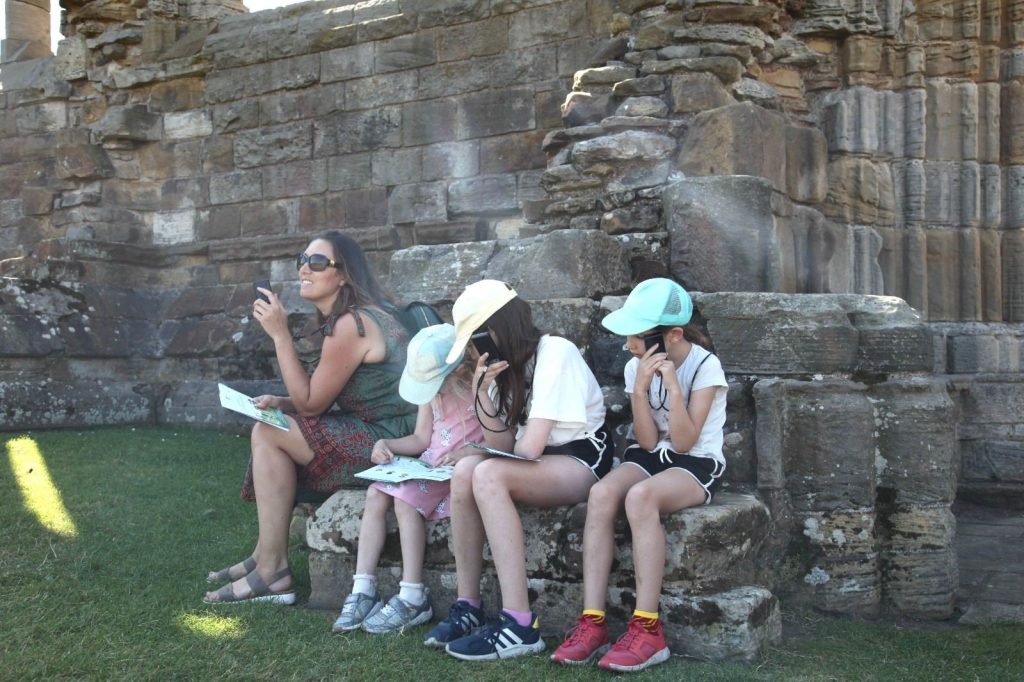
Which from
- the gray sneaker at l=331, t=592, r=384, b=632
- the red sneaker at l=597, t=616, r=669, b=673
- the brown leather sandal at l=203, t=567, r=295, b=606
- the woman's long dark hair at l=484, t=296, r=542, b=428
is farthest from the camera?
the brown leather sandal at l=203, t=567, r=295, b=606

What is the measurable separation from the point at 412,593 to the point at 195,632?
75cm

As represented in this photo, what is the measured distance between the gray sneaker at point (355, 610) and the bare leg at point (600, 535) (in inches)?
31.4

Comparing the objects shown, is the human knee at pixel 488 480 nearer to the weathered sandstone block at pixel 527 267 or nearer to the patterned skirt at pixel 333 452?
the patterned skirt at pixel 333 452

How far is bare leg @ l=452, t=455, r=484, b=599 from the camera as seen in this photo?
3623 millimetres

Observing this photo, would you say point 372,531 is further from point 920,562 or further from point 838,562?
point 920,562

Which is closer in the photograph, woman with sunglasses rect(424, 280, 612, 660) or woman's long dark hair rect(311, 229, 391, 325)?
woman with sunglasses rect(424, 280, 612, 660)

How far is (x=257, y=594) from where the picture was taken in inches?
163

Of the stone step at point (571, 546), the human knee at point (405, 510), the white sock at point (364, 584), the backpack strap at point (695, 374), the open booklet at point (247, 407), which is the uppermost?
the backpack strap at point (695, 374)

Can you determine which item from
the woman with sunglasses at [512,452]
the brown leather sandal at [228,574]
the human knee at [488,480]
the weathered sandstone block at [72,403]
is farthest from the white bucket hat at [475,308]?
the weathered sandstone block at [72,403]

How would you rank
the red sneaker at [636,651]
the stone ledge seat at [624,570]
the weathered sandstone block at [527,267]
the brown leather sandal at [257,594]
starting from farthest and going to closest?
1. the weathered sandstone block at [527,267]
2. the brown leather sandal at [257,594]
3. the stone ledge seat at [624,570]
4. the red sneaker at [636,651]

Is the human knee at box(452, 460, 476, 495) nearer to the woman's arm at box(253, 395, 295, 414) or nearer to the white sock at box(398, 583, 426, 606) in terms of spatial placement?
the white sock at box(398, 583, 426, 606)

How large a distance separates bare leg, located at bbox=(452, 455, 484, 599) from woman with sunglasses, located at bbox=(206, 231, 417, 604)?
78 cm

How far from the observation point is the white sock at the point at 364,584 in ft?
12.6

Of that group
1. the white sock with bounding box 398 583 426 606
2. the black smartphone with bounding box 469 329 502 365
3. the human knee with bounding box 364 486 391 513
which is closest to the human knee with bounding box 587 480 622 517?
the black smartphone with bounding box 469 329 502 365
